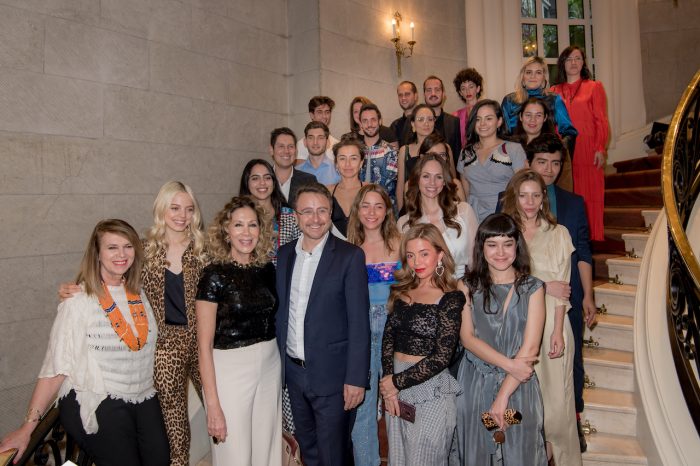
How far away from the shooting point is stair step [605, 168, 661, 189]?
204 inches

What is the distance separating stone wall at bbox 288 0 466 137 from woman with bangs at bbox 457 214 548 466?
359 centimetres

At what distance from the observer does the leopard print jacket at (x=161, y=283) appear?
2553 millimetres

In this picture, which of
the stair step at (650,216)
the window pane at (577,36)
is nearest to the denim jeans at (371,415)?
the stair step at (650,216)

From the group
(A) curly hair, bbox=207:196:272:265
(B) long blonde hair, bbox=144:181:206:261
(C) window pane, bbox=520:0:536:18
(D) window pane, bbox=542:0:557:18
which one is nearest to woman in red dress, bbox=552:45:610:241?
(A) curly hair, bbox=207:196:272:265

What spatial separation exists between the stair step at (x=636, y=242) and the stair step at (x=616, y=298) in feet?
1.46

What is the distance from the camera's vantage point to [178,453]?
2574 mm

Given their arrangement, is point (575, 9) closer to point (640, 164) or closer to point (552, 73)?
point (552, 73)

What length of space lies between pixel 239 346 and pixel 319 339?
386 mm

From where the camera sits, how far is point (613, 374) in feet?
11.7

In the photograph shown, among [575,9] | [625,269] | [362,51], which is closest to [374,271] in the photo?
[625,269]

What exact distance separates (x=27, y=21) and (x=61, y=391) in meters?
2.81

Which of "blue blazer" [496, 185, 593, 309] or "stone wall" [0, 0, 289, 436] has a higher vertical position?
"stone wall" [0, 0, 289, 436]

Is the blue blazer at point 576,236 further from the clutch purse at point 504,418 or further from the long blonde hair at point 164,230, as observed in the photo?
the long blonde hair at point 164,230

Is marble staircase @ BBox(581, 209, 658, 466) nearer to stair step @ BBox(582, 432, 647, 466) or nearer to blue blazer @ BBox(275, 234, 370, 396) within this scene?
stair step @ BBox(582, 432, 647, 466)
